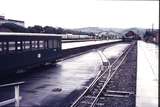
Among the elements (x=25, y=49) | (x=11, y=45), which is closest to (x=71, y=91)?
(x=11, y=45)

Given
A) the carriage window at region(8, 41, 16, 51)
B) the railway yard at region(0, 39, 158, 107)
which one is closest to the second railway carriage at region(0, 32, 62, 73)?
the carriage window at region(8, 41, 16, 51)

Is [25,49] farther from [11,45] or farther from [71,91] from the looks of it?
[71,91]

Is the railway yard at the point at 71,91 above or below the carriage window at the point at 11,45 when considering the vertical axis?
below

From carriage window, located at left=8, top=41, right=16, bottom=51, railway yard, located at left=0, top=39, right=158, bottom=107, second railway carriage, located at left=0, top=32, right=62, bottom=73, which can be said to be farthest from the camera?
carriage window, located at left=8, top=41, right=16, bottom=51

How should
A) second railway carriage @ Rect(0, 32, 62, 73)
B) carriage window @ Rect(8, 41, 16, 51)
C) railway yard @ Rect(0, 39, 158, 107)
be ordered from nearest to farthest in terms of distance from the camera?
1. railway yard @ Rect(0, 39, 158, 107)
2. second railway carriage @ Rect(0, 32, 62, 73)
3. carriage window @ Rect(8, 41, 16, 51)

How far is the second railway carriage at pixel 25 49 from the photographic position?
45.0 feet

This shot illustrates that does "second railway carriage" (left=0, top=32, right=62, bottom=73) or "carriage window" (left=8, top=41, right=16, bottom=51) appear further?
"carriage window" (left=8, top=41, right=16, bottom=51)

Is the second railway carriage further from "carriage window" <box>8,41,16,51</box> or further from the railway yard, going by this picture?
the railway yard

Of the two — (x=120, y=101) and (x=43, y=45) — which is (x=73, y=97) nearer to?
(x=120, y=101)

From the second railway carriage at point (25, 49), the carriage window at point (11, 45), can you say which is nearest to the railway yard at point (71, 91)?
the second railway carriage at point (25, 49)

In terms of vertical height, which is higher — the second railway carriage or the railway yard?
the second railway carriage

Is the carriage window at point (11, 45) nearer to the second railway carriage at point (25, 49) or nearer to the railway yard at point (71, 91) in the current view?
the second railway carriage at point (25, 49)

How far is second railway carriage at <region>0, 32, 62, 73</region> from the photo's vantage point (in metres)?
13.7

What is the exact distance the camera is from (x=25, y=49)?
51.8ft
